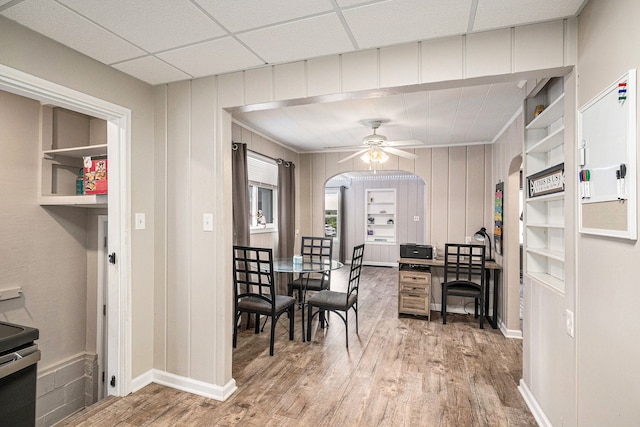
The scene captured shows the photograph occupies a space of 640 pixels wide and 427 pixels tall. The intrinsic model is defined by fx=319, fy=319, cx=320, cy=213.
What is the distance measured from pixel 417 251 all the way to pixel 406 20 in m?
3.38

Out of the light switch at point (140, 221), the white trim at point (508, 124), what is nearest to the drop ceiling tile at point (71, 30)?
the light switch at point (140, 221)

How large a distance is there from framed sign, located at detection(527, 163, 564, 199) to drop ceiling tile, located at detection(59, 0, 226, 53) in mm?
2131

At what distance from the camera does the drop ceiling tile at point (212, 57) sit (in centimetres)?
198

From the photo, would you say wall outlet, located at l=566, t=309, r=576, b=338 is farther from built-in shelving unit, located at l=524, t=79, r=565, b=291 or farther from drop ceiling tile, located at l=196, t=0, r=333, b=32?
drop ceiling tile, located at l=196, t=0, r=333, b=32

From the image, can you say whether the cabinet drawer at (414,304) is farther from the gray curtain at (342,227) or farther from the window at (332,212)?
the window at (332,212)

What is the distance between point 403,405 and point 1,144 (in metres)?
3.87

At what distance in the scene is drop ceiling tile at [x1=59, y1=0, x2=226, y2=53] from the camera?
1.58 meters

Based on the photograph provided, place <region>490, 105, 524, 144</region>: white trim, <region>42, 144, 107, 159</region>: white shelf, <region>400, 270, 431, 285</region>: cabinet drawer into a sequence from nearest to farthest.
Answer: <region>42, 144, 107, 159</region>: white shelf < <region>490, 105, 524, 144</region>: white trim < <region>400, 270, 431, 285</region>: cabinet drawer

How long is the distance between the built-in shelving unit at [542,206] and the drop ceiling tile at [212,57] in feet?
6.71

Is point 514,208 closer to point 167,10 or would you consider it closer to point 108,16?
point 167,10

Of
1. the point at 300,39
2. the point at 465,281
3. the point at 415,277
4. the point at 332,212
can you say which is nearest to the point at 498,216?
the point at 465,281

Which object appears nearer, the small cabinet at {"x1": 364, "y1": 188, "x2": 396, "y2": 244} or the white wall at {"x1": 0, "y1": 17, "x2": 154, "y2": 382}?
the white wall at {"x1": 0, "y1": 17, "x2": 154, "y2": 382}

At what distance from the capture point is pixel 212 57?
83.7 inches

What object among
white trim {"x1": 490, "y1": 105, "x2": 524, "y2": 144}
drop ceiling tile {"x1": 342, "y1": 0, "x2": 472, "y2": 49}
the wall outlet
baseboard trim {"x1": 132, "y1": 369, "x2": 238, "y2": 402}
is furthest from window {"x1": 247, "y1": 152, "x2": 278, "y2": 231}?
the wall outlet
